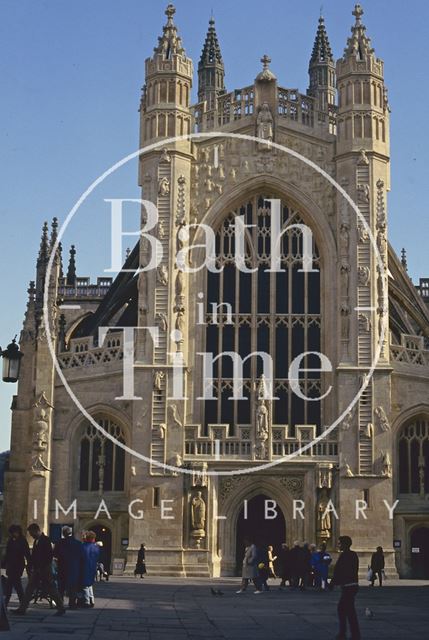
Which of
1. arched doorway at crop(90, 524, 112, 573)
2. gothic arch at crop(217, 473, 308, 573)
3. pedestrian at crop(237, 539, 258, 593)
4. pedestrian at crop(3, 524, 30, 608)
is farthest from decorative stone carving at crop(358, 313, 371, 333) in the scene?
pedestrian at crop(3, 524, 30, 608)

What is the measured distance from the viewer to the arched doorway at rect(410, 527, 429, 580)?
1656 inches

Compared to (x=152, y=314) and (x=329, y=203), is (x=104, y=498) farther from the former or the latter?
(x=329, y=203)

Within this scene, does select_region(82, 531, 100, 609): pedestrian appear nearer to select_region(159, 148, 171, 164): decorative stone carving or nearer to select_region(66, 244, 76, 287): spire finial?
select_region(159, 148, 171, 164): decorative stone carving

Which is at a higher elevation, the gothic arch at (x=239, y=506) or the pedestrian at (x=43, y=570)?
the gothic arch at (x=239, y=506)

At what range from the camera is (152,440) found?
4166 cm

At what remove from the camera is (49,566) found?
2009cm

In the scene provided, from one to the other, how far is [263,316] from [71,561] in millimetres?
23365

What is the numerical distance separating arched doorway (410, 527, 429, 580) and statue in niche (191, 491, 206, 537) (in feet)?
25.5

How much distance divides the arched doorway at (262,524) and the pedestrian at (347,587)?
2539 centimetres

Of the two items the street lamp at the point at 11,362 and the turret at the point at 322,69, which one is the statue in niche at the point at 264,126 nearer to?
the street lamp at the point at 11,362

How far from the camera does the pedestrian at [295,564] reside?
33.8 meters

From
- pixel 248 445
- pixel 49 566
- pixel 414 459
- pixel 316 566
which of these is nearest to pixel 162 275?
pixel 248 445

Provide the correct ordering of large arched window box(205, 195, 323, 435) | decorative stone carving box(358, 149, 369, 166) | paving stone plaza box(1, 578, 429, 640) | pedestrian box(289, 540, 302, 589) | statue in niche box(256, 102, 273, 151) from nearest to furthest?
paving stone plaza box(1, 578, 429, 640) → pedestrian box(289, 540, 302, 589) → large arched window box(205, 195, 323, 435) → decorative stone carving box(358, 149, 369, 166) → statue in niche box(256, 102, 273, 151)

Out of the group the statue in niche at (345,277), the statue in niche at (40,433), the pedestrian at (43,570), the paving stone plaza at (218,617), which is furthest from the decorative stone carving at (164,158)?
the pedestrian at (43,570)
